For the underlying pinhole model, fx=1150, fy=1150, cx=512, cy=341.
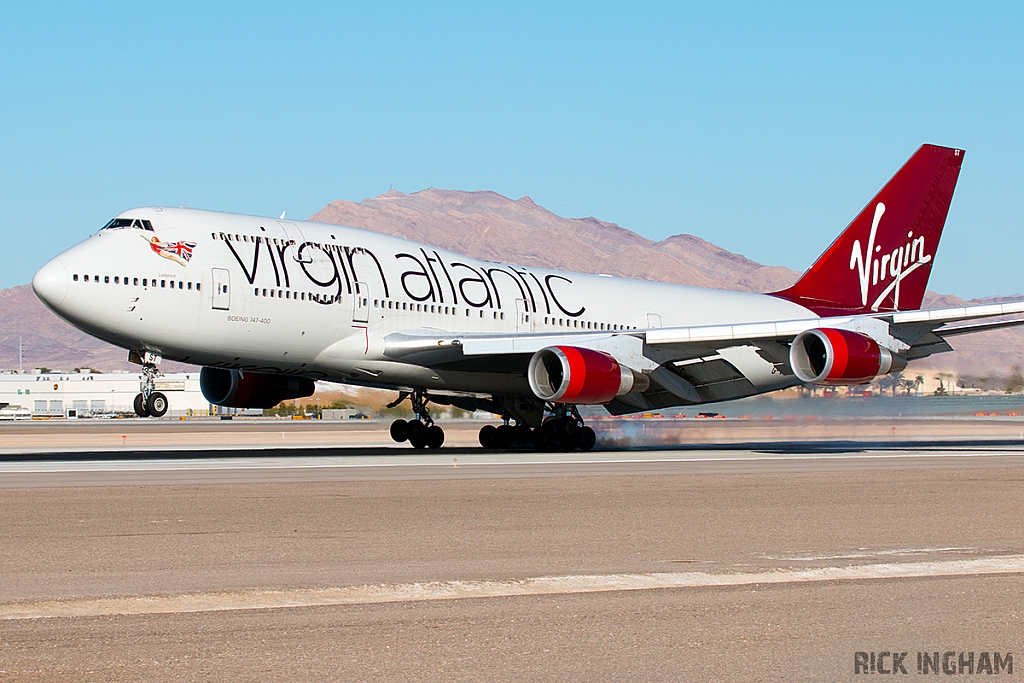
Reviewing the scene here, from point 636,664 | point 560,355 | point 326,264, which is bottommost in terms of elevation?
point 636,664

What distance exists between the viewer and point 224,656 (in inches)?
271

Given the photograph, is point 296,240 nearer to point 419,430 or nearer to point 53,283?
point 53,283

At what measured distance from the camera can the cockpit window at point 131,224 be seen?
87.7ft

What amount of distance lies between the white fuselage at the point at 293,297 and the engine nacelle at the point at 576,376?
2291 mm

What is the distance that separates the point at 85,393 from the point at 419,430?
102 metres

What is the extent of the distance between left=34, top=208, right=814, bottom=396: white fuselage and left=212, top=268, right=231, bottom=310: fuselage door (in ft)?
0.08

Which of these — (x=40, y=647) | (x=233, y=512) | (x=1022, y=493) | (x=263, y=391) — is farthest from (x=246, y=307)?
(x=40, y=647)

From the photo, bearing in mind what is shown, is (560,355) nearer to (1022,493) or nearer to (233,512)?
(1022,493)

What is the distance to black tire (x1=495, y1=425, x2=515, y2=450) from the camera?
111ft

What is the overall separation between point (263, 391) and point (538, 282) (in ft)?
27.9

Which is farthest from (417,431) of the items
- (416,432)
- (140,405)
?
(140,405)

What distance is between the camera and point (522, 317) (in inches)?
1283

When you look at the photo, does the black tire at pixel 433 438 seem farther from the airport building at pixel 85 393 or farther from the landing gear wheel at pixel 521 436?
the airport building at pixel 85 393

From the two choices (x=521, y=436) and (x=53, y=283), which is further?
(x=521, y=436)
